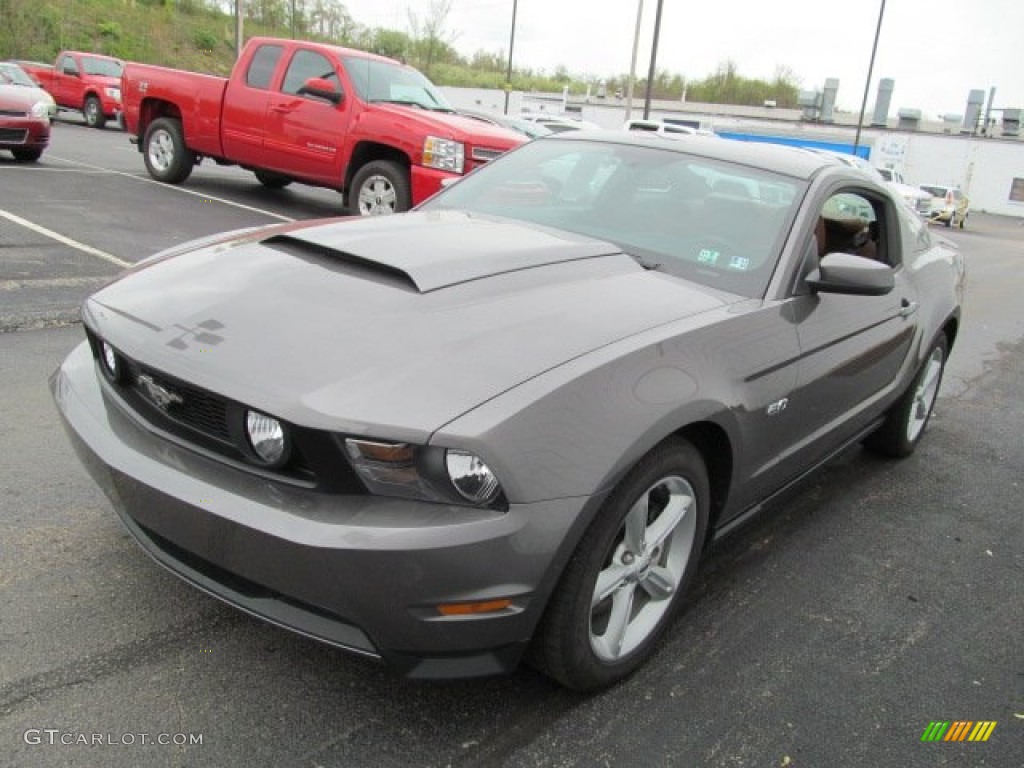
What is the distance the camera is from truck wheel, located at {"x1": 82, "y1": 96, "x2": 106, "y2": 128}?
23641 millimetres

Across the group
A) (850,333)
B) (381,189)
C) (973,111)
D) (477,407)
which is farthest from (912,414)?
(973,111)

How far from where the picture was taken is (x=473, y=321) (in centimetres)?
234

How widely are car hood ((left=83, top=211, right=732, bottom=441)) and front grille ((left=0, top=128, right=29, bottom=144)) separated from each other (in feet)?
33.9

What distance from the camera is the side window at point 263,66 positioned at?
10.3 m

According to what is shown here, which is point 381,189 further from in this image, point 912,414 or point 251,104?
point 912,414

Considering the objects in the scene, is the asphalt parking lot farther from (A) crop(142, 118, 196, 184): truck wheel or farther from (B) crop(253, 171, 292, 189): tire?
(B) crop(253, 171, 292, 189): tire

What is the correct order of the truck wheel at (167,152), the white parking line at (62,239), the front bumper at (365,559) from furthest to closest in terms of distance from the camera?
the truck wheel at (167,152) < the white parking line at (62,239) < the front bumper at (365,559)

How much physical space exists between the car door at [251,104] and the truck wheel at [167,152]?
1020 mm

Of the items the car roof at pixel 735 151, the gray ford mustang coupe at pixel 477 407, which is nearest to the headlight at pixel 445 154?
the car roof at pixel 735 151

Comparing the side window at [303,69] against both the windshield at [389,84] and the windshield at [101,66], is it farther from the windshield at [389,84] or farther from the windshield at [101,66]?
the windshield at [101,66]

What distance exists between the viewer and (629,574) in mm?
2461

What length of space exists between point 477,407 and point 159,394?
0.89 meters

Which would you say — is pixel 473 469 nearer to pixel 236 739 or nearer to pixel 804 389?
pixel 236 739

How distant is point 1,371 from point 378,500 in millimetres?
3380
